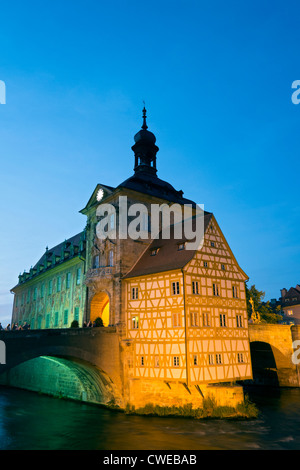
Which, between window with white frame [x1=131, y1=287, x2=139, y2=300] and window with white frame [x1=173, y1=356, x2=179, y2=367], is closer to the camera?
window with white frame [x1=173, y1=356, x2=179, y2=367]

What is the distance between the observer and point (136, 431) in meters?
21.3

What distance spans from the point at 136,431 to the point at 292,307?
184 ft

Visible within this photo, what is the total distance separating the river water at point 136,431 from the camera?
19.0 m

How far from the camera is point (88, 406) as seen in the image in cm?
2958

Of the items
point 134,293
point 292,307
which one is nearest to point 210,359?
point 134,293

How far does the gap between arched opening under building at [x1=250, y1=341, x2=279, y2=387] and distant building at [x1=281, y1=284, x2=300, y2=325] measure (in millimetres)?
30203

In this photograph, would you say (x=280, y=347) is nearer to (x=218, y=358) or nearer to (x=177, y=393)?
(x=218, y=358)

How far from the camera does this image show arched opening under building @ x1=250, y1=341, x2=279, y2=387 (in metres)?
39.2

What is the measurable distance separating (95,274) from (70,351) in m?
7.15

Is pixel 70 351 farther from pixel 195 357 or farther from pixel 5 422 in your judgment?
pixel 195 357

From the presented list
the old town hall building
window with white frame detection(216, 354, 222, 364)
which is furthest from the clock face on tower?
window with white frame detection(216, 354, 222, 364)

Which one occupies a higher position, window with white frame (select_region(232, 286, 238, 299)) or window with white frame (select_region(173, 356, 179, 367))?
window with white frame (select_region(232, 286, 238, 299))

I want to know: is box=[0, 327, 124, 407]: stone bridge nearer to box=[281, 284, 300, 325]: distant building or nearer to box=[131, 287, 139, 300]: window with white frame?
box=[131, 287, 139, 300]: window with white frame
